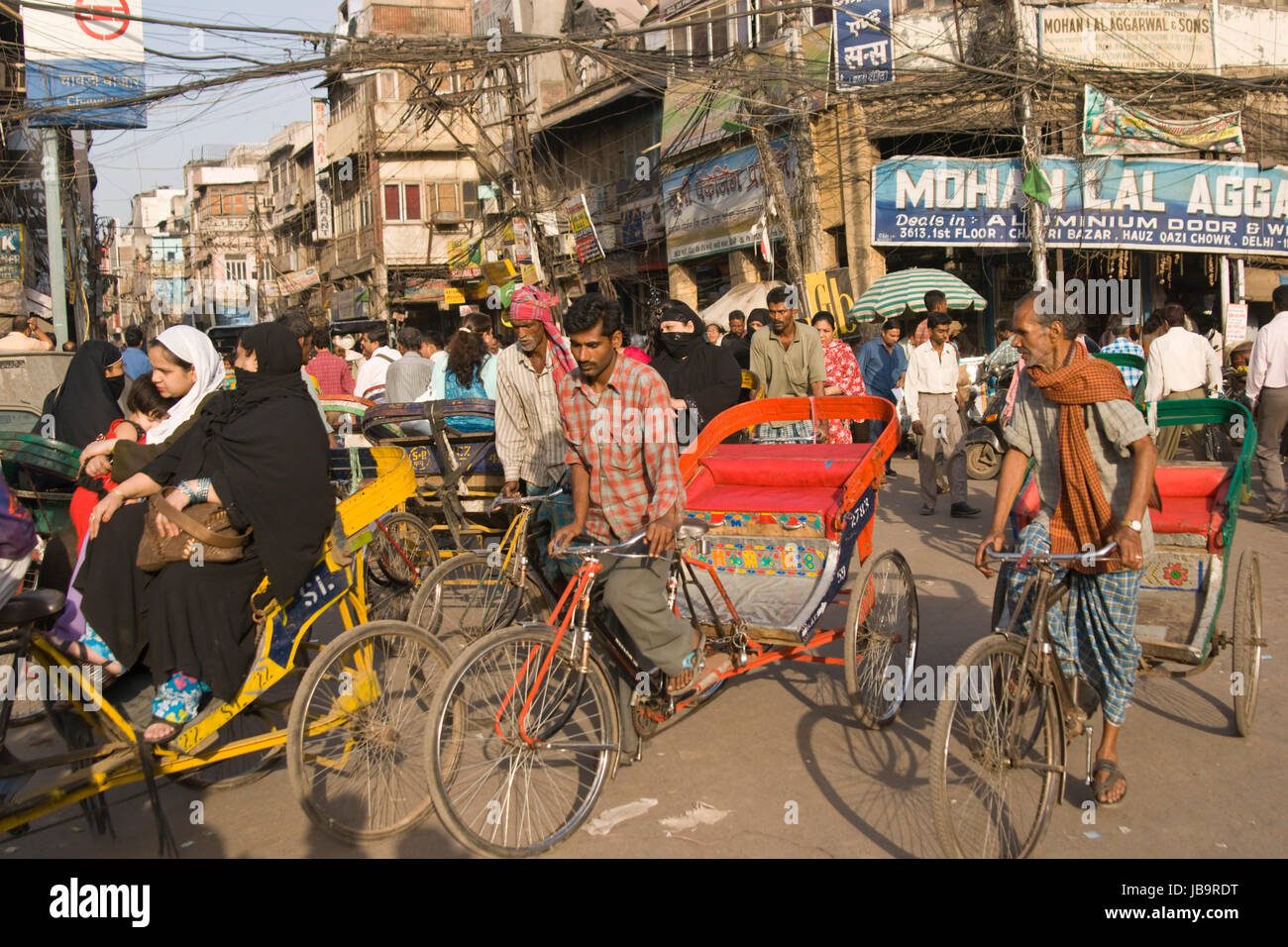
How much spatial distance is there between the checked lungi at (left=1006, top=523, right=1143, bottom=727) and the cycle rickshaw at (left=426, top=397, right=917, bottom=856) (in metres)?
0.88

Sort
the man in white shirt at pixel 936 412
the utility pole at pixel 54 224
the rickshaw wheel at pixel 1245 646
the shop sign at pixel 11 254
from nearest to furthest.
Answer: the rickshaw wheel at pixel 1245 646
the man in white shirt at pixel 936 412
the utility pole at pixel 54 224
the shop sign at pixel 11 254

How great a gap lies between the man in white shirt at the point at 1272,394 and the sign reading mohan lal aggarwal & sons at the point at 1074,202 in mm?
7951

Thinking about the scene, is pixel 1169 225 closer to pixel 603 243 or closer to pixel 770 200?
pixel 770 200

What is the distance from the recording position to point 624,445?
386 centimetres

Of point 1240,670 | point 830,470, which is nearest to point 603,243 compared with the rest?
point 830,470

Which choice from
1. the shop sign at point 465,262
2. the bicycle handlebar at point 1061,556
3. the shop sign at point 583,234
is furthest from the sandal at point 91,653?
the shop sign at point 465,262

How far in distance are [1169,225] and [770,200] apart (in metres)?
6.53

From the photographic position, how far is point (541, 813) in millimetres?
3570

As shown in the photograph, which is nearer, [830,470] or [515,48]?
[830,470]

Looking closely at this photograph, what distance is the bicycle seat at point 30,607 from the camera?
3.15 metres

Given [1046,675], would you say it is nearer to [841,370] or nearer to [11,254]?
[841,370]
